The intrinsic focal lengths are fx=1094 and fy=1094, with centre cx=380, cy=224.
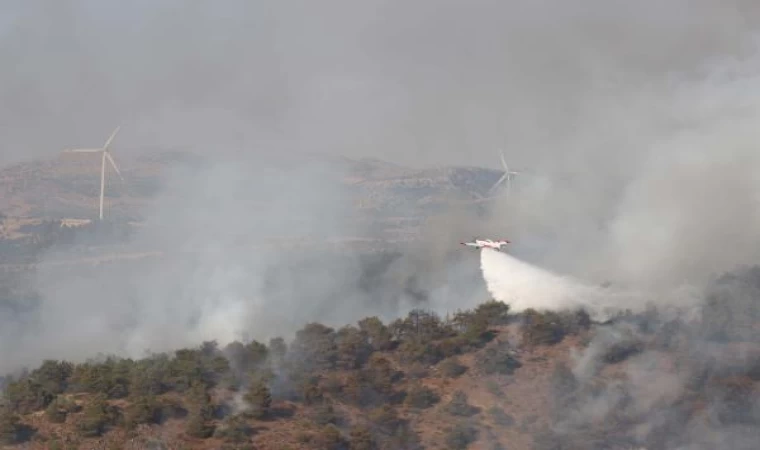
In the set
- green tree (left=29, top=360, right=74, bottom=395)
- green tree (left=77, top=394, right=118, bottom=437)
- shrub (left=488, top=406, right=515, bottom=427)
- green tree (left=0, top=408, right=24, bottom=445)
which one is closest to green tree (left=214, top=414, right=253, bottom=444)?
green tree (left=77, top=394, right=118, bottom=437)

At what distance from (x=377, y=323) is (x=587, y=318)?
1846cm

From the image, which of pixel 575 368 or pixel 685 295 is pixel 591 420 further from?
pixel 685 295

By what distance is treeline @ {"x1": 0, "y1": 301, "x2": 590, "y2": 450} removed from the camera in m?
72.6

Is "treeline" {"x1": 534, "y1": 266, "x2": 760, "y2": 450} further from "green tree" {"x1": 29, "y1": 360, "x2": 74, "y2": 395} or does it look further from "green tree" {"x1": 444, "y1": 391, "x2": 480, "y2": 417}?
"green tree" {"x1": 29, "y1": 360, "x2": 74, "y2": 395}

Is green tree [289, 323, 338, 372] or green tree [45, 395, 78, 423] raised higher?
green tree [289, 323, 338, 372]

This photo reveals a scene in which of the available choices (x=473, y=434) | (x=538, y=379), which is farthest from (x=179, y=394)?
(x=538, y=379)

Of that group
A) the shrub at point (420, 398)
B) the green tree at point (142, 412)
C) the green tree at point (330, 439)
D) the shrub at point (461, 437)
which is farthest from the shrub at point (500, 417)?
the green tree at point (142, 412)

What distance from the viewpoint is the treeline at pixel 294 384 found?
7262 cm

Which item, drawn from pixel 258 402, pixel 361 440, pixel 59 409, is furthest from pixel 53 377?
pixel 361 440

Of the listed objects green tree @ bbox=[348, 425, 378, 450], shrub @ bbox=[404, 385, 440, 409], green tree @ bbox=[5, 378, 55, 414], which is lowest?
green tree @ bbox=[348, 425, 378, 450]

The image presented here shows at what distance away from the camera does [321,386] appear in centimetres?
7994

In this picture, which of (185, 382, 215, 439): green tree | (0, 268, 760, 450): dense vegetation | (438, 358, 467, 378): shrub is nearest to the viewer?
(185, 382, 215, 439): green tree

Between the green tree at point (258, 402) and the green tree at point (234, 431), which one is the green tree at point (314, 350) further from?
the green tree at point (234, 431)

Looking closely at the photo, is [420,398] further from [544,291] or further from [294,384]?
[544,291]
